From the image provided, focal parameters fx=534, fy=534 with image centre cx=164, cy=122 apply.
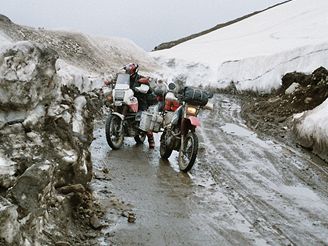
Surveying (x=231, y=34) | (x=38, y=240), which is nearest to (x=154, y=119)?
(x=38, y=240)

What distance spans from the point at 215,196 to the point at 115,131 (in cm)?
340

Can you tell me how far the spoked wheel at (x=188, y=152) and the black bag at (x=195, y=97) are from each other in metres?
0.52

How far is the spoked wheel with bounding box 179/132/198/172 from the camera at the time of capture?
8234 millimetres

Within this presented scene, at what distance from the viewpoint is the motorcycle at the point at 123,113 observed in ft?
32.7

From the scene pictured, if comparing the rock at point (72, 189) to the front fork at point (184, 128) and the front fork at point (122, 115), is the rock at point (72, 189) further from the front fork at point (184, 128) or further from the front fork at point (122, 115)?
the front fork at point (122, 115)

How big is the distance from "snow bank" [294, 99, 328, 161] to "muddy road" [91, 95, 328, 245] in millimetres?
382

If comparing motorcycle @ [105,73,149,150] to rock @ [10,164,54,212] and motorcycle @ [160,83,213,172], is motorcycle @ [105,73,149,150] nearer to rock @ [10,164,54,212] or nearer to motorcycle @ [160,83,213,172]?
motorcycle @ [160,83,213,172]

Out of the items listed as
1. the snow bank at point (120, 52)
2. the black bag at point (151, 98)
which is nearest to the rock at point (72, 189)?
the black bag at point (151, 98)

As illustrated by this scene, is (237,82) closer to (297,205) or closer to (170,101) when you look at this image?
(170,101)

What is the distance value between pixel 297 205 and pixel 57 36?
1976 centimetres

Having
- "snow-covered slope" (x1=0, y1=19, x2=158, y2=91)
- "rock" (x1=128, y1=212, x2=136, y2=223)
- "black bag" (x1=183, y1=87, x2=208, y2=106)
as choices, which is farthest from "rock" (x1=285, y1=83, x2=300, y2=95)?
"rock" (x1=128, y1=212, x2=136, y2=223)

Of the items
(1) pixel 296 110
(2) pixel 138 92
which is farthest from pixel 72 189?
(1) pixel 296 110

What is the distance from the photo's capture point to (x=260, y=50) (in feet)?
101

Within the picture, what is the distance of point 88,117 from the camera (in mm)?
8711
